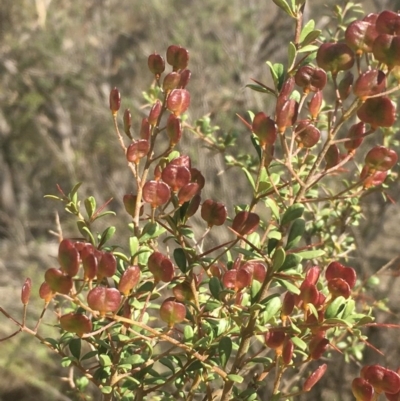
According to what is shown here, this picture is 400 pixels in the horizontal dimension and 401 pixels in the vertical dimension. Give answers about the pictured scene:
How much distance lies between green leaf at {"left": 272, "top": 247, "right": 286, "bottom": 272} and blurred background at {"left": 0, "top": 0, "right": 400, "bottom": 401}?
9.12 feet

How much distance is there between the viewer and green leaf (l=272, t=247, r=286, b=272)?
62cm

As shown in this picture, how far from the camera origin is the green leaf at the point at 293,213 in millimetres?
637

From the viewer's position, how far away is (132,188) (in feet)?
13.4

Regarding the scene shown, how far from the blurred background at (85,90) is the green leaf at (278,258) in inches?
109

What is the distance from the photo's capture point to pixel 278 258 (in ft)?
2.07

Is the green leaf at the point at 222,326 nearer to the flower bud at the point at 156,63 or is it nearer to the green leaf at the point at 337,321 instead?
the green leaf at the point at 337,321

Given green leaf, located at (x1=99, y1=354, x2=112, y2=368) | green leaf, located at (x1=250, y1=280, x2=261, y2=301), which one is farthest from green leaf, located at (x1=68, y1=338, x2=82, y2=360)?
green leaf, located at (x1=250, y1=280, x2=261, y2=301)

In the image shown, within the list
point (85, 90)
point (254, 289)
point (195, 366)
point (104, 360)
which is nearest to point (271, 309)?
point (254, 289)

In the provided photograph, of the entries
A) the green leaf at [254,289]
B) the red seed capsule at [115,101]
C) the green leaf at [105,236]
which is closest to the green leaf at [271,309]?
the green leaf at [254,289]

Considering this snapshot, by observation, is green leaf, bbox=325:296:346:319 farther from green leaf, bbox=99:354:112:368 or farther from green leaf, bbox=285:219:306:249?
green leaf, bbox=99:354:112:368

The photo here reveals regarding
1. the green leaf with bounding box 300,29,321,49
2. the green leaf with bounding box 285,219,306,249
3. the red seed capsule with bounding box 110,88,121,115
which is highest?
the green leaf with bounding box 300,29,321,49

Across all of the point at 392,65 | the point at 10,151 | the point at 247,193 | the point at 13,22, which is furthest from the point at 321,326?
the point at 10,151

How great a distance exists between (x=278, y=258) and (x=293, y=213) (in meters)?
0.06

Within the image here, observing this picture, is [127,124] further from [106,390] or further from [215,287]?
[106,390]
